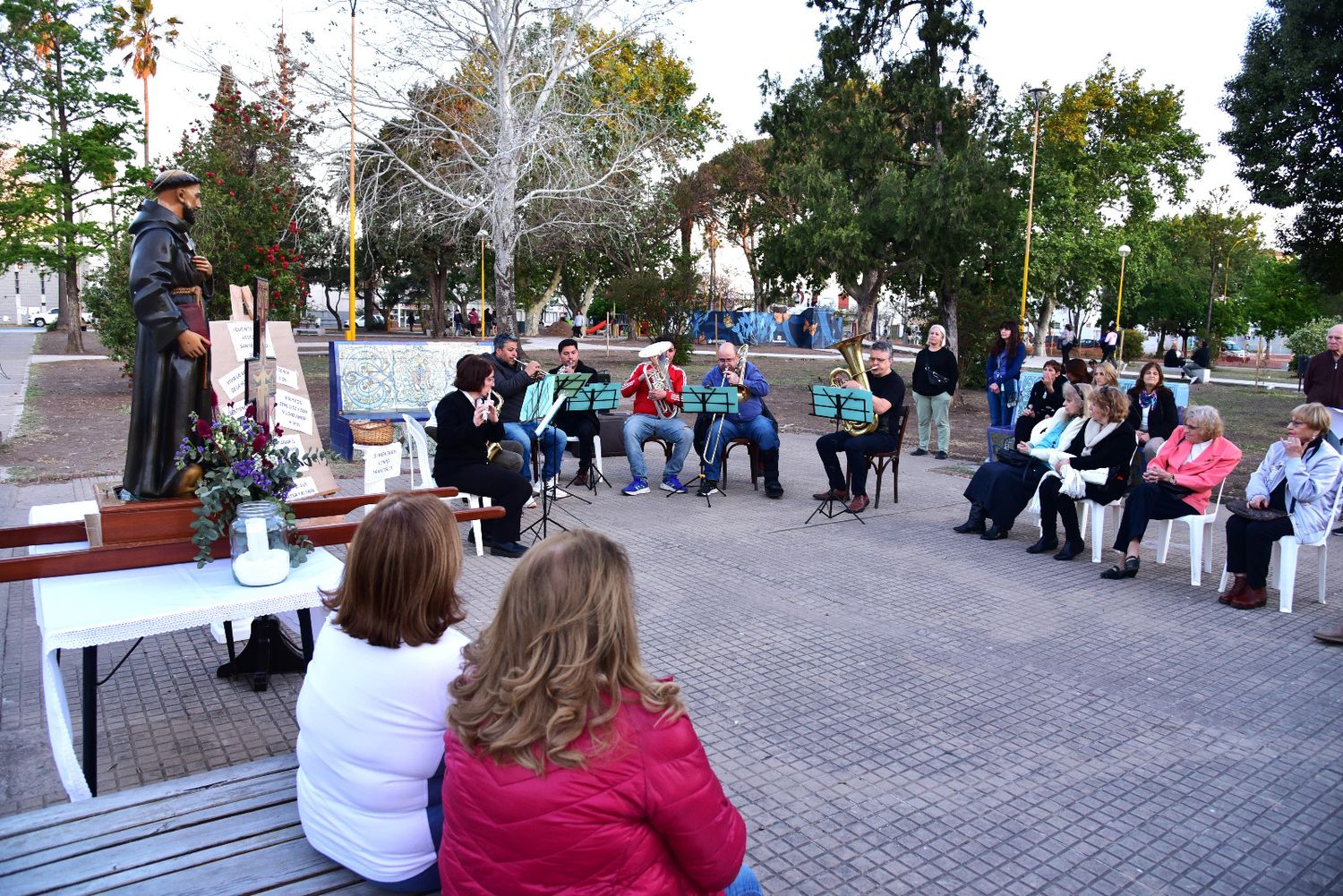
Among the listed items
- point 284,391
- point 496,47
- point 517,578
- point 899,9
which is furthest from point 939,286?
point 517,578

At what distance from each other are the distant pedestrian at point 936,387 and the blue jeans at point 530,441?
5.18 metres

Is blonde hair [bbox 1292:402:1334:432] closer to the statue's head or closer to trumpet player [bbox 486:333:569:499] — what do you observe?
trumpet player [bbox 486:333:569:499]

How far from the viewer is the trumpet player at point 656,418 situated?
995cm

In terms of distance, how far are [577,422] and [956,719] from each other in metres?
6.18

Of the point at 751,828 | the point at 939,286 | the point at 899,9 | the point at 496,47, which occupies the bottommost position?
the point at 751,828

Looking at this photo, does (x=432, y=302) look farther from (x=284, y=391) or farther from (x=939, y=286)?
(x=284, y=391)

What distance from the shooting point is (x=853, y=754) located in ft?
13.5

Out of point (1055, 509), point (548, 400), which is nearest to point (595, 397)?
point (548, 400)

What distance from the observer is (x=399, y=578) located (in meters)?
2.35

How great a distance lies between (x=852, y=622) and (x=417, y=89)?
1721cm

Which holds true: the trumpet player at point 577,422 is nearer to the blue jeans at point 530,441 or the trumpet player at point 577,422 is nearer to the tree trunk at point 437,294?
the blue jeans at point 530,441

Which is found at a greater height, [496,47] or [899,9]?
[899,9]

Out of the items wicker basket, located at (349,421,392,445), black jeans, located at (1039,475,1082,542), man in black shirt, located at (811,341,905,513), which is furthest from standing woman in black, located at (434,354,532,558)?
black jeans, located at (1039,475,1082,542)

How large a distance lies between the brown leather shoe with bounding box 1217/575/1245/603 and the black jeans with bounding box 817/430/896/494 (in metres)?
3.33
